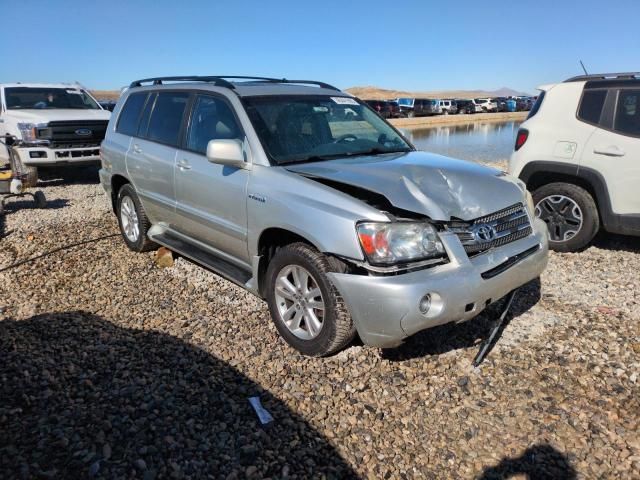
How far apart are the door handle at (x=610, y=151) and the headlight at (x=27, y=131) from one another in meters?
10.1

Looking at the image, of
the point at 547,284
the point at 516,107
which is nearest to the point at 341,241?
the point at 547,284

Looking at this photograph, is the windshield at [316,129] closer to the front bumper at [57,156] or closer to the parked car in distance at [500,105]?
the front bumper at [57,156]

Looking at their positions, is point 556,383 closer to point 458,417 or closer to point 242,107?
point 458,417

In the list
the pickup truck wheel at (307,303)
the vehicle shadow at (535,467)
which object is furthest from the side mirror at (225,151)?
the vehicle shadow at (535,467)

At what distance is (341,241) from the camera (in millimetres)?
3084

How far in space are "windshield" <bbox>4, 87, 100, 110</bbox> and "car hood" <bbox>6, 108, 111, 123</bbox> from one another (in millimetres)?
334

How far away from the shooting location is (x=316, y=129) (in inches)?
172

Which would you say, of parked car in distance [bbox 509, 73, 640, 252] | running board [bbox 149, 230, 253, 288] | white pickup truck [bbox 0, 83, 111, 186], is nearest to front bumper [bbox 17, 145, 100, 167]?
white pickup truck [bbox 0, 83, 111, 186]

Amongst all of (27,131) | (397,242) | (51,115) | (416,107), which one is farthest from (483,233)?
(416,107)

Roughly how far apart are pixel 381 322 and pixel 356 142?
1.99m

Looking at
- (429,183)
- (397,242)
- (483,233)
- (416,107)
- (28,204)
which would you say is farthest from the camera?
(416,107)

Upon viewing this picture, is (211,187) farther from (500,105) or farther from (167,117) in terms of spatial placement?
(500,105)

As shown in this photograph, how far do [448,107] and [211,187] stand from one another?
50.9 metres

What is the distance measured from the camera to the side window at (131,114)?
18.5 ft
